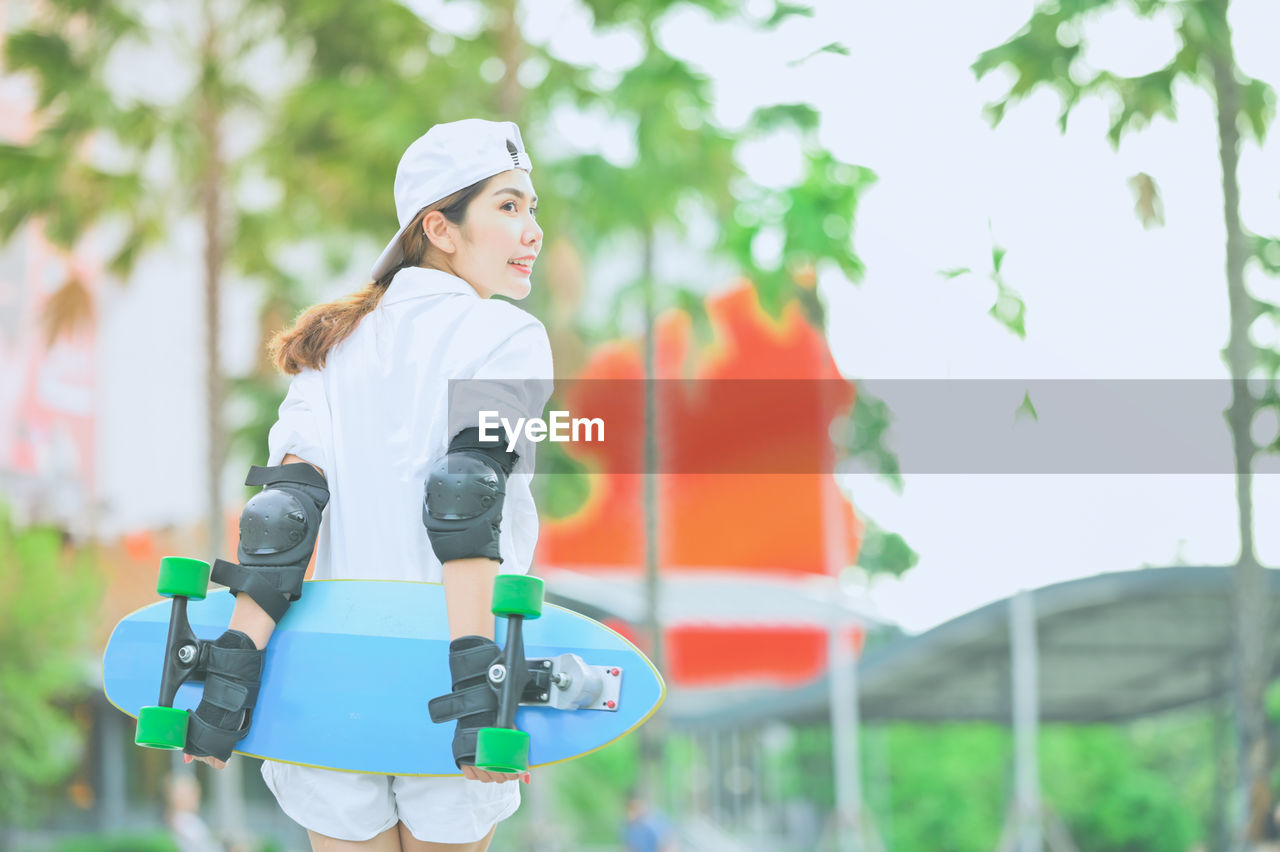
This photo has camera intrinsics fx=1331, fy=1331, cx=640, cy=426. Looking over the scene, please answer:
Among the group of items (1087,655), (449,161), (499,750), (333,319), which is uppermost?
(449,161)

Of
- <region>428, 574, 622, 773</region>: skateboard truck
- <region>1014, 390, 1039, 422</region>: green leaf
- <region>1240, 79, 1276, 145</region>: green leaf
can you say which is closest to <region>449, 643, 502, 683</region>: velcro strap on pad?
<region>428, 574, 622, 773</region>: skateboard truck

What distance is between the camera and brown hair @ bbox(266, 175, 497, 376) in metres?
1.95

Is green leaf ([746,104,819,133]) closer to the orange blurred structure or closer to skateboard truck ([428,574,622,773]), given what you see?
the orange blurred structure

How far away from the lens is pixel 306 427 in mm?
1941

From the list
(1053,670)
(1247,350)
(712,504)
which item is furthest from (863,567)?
(1247,350)

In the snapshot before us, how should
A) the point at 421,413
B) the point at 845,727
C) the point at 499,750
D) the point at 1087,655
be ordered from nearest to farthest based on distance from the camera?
the point at 499,750 < the point at 421,413 < the point at 1087,655 < the point at 845,727

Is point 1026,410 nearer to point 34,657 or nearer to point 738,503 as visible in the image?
point 34,657

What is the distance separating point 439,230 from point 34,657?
15.6m

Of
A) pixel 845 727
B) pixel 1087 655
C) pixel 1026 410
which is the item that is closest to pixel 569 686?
pixel 1026 410

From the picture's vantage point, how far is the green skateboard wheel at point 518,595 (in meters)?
1.65

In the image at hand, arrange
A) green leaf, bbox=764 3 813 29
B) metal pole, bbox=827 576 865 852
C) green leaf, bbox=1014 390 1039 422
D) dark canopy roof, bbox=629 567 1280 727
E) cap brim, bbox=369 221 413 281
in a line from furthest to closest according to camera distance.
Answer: metal pole, bbox=827 576 865 852 < dark canopy roof, bbox=629 567 1280 727 < green leaf, bbox=764 3 813 29 < green leaf, bbox=1014 390 1039 422 < cap brim, bbox=369 221 413 281

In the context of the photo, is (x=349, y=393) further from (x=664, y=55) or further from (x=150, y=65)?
(x=150, y=65)

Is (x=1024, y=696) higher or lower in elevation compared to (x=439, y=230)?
lower

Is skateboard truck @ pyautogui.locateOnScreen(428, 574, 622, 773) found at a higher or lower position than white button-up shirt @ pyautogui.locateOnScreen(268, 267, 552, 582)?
lower
